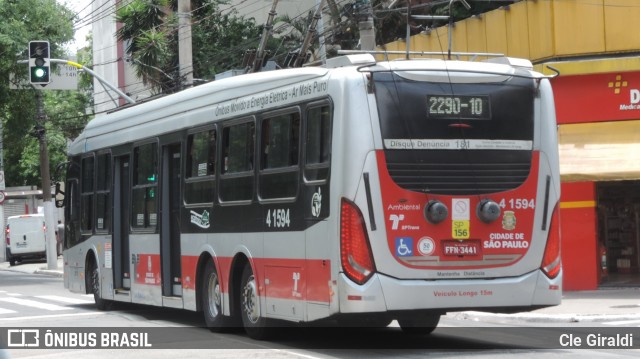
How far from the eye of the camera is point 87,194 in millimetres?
20406

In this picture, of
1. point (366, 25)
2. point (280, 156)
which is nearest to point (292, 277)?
point (280, 156)

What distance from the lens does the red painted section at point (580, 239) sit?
71.2ft

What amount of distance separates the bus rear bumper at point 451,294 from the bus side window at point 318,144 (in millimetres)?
1328

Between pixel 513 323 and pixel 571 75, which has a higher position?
pixel 571 75

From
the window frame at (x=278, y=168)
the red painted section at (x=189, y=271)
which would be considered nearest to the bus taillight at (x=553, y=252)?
the window frame at (x=278, y=168)

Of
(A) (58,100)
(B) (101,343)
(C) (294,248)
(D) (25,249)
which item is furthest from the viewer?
(A) (58,100)

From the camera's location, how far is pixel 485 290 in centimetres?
1173

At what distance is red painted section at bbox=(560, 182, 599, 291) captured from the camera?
21688 millimetres

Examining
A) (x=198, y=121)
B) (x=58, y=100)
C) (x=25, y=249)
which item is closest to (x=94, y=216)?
(x=198, y=121)

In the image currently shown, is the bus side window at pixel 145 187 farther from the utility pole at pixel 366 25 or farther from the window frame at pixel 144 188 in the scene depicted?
the utility pole at pixel 366 25

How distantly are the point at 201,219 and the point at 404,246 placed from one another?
4591 millimetres

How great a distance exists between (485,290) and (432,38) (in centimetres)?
1503

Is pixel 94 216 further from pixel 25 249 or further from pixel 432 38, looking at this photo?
pixel 25 249

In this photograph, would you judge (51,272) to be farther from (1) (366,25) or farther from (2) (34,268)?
(1) (366,25)
